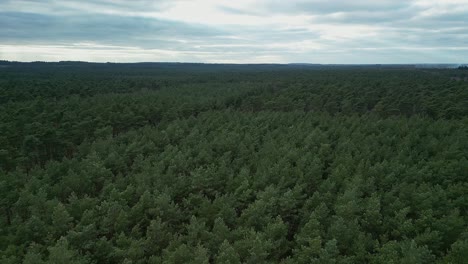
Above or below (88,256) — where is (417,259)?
above

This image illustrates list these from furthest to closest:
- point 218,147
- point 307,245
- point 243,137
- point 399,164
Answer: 1. point 243,137
2. point 218,147
3. point 399,164
4. point 307,245

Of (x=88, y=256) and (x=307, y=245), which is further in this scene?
(x=307, y=245)

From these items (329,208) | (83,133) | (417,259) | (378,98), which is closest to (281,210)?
(329,208)

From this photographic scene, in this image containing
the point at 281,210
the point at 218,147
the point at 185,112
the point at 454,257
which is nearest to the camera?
the point at 454,257

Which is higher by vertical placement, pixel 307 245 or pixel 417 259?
pixel 417 259

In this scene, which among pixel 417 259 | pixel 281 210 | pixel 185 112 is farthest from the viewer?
pixel 185 112

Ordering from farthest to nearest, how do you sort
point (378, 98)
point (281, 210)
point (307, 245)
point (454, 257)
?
point (378, 98) < point (281, 210) < point (307, 245) < point (454, 257)

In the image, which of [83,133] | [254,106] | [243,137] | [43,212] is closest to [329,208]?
[43,212]

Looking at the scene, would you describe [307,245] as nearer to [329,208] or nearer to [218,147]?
[329,208]

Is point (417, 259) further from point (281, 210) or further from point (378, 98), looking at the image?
point (378, 98)
